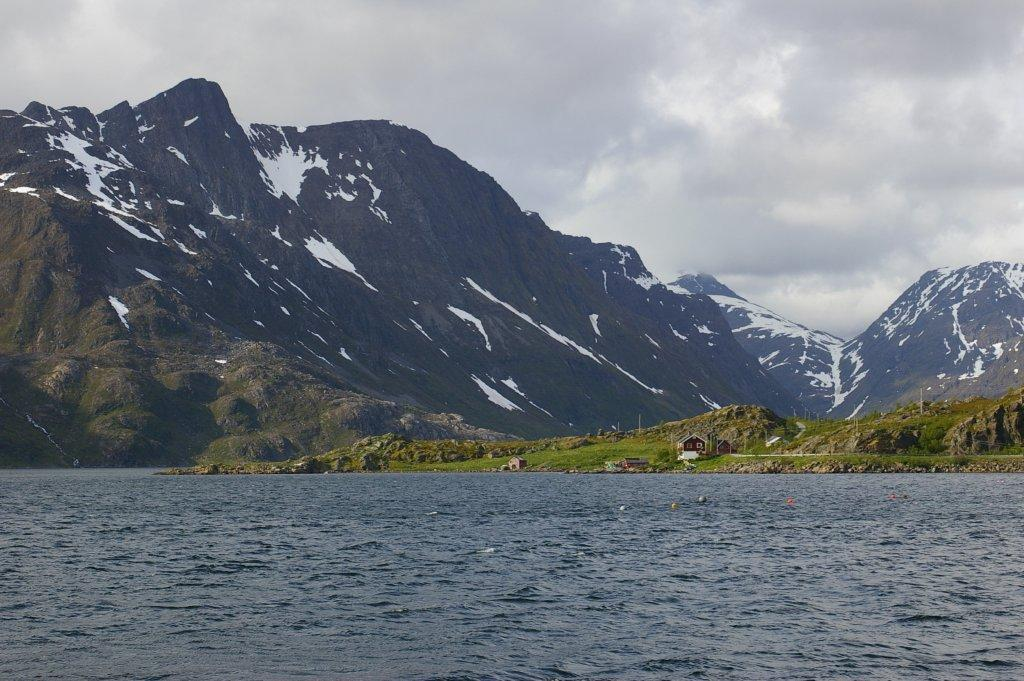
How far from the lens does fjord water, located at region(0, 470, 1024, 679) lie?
44.7 meters

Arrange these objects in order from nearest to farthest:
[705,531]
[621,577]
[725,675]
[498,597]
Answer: [725,675] → [498,597] → [621,577] → [705,531]

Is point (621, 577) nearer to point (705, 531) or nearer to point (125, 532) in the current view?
point (705, 531)

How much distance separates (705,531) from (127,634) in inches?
2345

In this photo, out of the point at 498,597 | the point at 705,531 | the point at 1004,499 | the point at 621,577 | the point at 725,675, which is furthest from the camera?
the point at 1004,499

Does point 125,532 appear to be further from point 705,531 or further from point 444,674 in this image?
point 444,674

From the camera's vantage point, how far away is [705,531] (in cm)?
9756

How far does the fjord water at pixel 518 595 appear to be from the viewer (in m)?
44.7

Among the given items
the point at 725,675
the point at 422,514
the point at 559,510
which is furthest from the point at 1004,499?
the point at 725,675

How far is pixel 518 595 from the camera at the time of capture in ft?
202

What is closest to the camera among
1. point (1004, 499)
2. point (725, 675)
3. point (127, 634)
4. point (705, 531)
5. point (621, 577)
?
point (725, 675)

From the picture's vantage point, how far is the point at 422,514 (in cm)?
12219

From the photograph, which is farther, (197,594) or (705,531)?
(705,531)

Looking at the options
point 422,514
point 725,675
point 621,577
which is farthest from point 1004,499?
point 725,675

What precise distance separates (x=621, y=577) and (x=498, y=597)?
1100cm
